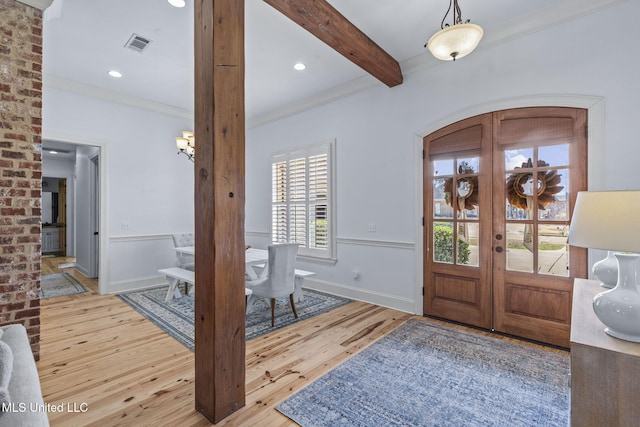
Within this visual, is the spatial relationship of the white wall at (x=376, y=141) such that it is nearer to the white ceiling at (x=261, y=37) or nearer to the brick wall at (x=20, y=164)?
the white ceiling at (x=261, y=37)

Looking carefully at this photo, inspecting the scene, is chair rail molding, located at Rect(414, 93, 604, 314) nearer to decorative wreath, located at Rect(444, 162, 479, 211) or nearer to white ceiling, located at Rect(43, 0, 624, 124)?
decorative wreath, located at Rect(444, 162, 479, 211)

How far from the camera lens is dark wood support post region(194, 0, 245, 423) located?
1.76 metres

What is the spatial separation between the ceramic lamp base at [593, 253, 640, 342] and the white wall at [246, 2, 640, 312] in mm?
1680

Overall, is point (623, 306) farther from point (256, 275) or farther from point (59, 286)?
point (59, 286)

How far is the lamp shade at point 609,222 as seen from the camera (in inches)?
44.9

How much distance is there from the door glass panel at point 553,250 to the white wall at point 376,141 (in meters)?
0.55

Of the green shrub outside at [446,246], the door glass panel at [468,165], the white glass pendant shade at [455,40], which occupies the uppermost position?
the white glass pendant shade at [455,40]

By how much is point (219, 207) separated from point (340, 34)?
2058 millimetres

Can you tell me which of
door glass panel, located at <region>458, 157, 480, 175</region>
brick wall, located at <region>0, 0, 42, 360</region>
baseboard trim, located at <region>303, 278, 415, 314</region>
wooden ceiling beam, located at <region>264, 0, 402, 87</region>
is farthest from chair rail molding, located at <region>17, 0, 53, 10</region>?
baseboard trim, located at <region>303, 278, 415, 314</region>

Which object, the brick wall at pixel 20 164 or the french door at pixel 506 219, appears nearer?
the brick wall at pixel 20 164

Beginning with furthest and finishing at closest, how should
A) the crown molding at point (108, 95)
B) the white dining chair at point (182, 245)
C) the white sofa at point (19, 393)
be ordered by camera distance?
the white dining chair at point (182, 245) < the crown molding at point (108, 95) < the white sofa at point (19, 393)

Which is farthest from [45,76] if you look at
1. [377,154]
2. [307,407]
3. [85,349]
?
[307,407]

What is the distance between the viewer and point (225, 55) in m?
1.80

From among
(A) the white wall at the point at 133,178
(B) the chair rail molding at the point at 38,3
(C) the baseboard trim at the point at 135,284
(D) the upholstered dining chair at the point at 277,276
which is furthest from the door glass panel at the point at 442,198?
(C) the baseboard trim at the point at 135,284
